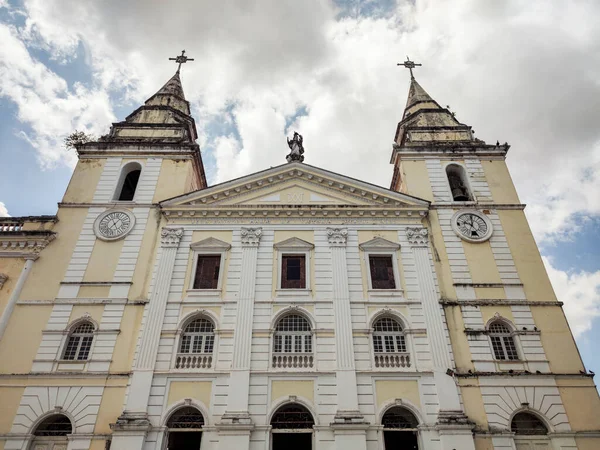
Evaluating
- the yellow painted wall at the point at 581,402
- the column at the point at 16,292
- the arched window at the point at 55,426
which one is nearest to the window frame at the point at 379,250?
the yellow painted wall at the point at 581,402

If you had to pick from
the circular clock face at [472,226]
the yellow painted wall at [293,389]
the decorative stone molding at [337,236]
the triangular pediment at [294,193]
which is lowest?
the yellow painted wall at [293,389]

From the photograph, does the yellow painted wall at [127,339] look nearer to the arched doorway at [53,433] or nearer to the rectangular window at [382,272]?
the arched doorway at [53,433]

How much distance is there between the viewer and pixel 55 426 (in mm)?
15227

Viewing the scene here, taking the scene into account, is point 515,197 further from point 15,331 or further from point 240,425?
point 15,331

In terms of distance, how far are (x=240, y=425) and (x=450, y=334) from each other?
8636mm

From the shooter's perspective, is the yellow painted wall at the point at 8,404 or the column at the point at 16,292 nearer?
the yellow painted wall at the point at 8,404

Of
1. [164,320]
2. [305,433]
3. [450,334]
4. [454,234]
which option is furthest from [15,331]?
[454,234]

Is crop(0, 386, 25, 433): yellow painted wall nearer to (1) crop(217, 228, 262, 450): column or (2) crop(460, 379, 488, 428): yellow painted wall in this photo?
(1) crop(217, 228, 262, 450): column

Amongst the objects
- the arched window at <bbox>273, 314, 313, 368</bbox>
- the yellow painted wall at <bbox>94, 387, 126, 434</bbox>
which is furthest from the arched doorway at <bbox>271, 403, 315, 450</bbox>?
the yellow painted wall at <bbox>94, 387, 126, 434</bbox>

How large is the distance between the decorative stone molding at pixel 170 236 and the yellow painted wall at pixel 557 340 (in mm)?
15352

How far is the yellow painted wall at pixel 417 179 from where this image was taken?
68.1ft

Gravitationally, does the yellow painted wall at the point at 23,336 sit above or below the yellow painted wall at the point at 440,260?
below

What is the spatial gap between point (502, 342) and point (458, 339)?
6.00ft

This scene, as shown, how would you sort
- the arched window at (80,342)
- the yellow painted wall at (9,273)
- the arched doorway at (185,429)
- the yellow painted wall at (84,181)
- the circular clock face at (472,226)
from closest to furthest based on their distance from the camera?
the arched doorway at (185,429)
the arched window at (80,342)
the yellow painted wall at (9,273)
the circular clock face at (472,226)
the yellow painted wall at (84,181)
